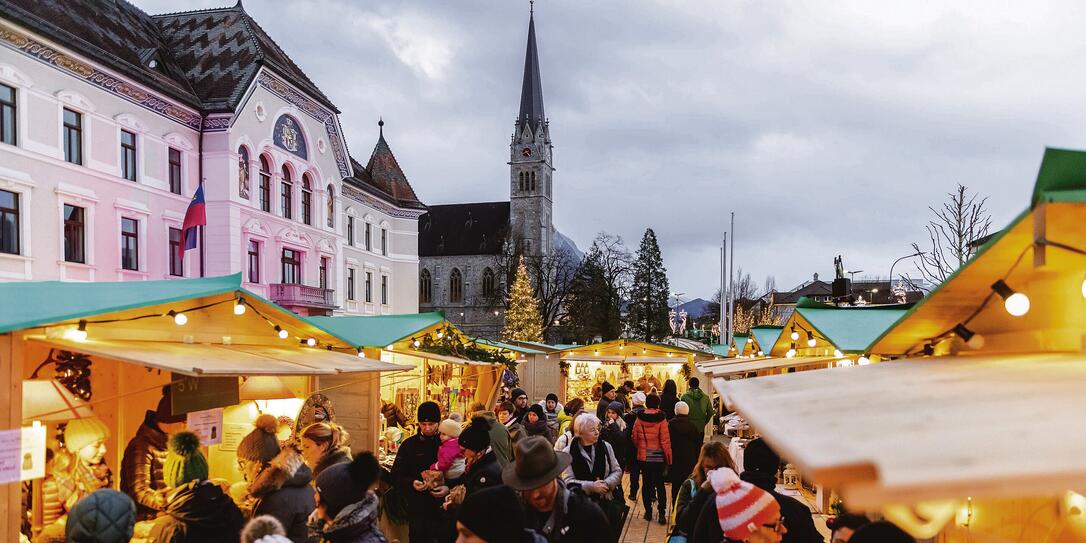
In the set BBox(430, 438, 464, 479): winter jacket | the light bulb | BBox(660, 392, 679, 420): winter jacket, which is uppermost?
the light bulb

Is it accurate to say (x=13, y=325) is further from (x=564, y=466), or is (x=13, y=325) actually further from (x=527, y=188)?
(x=527, y=188)

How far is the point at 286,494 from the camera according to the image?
4902 mm

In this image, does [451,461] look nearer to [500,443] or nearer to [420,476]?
[420,476]

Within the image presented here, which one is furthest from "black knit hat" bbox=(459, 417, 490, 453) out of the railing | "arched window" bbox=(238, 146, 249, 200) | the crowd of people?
the railing

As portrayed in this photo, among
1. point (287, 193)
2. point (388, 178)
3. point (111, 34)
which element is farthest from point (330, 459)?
point (388, 178)

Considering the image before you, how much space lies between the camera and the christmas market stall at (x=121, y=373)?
5133 millimetres

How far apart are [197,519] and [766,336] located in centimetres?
1402

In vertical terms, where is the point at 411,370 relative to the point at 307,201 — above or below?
below

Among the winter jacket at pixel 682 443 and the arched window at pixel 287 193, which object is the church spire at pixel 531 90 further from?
the winter jacket at pixel 682 443

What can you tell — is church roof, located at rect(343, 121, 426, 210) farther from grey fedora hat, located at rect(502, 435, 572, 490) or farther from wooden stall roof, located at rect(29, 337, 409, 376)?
grey fedora hat, located at rect(502, 435, 572, 490)

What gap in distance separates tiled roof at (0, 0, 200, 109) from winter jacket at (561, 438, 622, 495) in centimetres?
1945

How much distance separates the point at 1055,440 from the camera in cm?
177

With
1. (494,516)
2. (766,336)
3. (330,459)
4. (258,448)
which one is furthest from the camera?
(766,336)

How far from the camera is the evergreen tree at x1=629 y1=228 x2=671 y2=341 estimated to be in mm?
60500
